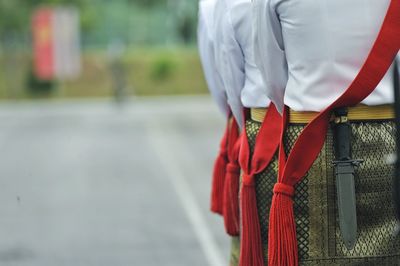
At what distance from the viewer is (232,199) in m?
4.50

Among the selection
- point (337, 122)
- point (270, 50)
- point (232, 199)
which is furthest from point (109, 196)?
point (337, 122)

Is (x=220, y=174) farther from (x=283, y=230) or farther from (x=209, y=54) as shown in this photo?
(x=283, y=230)

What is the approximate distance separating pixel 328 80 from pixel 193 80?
39.4 meters

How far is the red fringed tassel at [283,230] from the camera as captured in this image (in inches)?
149

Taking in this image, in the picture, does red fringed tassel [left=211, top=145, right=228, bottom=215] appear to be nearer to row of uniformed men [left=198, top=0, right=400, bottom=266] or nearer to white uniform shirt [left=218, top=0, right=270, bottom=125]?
white uniform shirt [left=218, top=0, right=270, bottom=125]

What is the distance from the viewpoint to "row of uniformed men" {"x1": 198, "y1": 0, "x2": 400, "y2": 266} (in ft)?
12.3

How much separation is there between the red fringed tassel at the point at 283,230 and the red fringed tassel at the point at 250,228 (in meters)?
0.20

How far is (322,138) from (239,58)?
738 mm

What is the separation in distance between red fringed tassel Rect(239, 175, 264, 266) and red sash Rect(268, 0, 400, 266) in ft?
0.59

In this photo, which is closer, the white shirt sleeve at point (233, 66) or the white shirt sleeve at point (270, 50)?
the white shirt sleeve at point (270, 50)

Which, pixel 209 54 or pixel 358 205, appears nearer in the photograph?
pixel 358 205

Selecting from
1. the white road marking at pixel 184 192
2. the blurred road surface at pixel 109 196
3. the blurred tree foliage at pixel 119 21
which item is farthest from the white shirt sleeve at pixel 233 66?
the blurred tree foliage at pixel 119 21

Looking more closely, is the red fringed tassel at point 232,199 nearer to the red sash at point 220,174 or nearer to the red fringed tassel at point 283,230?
the red sash at point 220,174

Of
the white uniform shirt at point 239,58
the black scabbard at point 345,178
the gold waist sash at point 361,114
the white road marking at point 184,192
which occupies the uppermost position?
the white uniform shirt at point 239,58
